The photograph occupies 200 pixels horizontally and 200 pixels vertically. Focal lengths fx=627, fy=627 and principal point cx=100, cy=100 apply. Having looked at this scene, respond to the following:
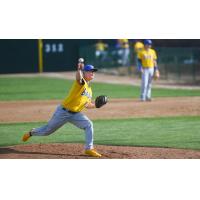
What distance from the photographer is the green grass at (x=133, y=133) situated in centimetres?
1269

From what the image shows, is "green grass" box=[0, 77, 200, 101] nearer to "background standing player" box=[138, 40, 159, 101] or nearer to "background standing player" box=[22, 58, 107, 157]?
"background standing player" box=[138, 40, 159, 101]

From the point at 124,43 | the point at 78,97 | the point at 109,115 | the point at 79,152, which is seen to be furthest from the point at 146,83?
the point at 124,43

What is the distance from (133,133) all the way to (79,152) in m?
2.66

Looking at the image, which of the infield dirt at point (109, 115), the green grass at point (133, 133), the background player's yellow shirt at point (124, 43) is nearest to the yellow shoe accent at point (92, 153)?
the infield dirt at point (109, 115)

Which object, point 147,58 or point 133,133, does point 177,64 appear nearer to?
point 147,58

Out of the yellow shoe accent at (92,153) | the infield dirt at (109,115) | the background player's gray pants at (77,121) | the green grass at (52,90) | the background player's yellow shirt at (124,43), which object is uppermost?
the background player's gray pants at (77,121)

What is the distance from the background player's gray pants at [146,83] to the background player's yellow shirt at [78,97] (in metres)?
8.97

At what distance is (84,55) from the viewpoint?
3378 cm

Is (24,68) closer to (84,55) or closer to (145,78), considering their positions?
(84,55)

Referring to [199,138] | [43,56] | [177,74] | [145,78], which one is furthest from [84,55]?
[199,138]

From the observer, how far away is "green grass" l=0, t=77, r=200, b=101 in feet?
74.8

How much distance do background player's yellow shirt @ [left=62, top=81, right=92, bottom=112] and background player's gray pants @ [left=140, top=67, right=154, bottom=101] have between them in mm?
8969

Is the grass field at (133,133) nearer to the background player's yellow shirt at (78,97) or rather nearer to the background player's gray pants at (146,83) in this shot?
the background player's yellow shirt at (78,97)

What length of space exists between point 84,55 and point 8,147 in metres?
21.9
